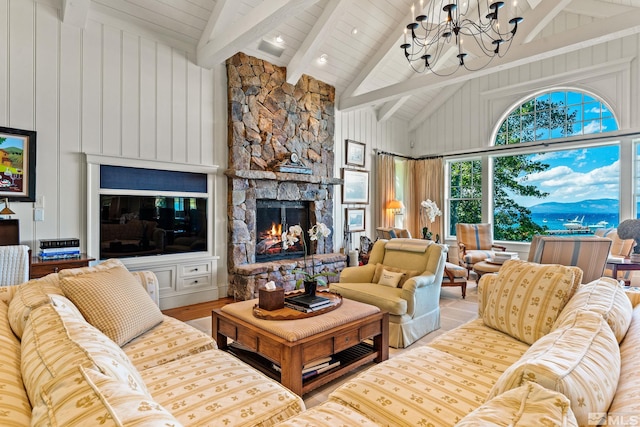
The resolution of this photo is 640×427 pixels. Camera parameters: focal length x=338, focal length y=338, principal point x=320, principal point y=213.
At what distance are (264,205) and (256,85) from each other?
1.76 m

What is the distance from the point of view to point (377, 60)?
5691mm

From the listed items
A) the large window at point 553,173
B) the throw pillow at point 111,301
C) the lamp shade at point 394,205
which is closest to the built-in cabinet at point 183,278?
the throw pillow at point 111,301

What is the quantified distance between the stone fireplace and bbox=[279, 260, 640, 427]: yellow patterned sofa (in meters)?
2.60

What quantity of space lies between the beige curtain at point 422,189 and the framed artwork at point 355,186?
4.37ft

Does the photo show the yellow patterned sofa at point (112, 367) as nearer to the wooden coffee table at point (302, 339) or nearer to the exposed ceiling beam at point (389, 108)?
the wooden coffee table at point (302, 339)

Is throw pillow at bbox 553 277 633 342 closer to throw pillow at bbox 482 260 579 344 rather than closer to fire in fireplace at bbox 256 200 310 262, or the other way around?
throw pillow at bbox 482 260 579 344

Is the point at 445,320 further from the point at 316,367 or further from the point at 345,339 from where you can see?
the point at 316,367

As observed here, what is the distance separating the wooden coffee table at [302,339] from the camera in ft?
6.66

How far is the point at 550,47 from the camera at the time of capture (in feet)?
13.0

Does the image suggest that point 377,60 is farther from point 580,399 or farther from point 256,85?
point 580,399

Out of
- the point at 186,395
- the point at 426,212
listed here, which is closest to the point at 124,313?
the point at 186,395

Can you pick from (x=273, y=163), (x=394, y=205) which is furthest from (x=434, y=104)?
(x=273, y=163)

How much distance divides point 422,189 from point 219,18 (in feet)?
17.4

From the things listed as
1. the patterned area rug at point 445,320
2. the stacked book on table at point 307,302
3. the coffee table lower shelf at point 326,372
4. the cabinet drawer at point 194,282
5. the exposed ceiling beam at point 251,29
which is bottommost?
the patterned area rug at point 445,320
